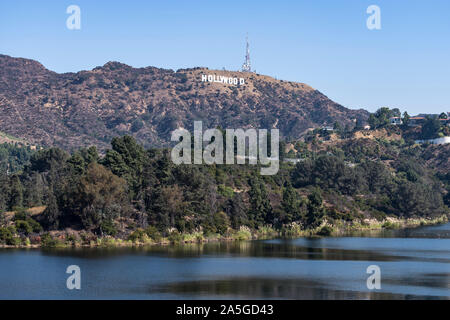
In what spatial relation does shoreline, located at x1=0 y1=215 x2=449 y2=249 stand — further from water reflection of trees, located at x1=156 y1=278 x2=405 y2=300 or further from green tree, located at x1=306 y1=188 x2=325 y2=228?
water reflection of trees, located at x1=156 y1=278 x2=405 y2=300

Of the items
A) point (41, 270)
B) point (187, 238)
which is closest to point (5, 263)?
point (41, 270)

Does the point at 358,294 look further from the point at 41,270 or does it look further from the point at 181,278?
the point at 41,270

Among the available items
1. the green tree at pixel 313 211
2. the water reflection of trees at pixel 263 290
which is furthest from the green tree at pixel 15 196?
the water reflection of trees at pixel 263 290

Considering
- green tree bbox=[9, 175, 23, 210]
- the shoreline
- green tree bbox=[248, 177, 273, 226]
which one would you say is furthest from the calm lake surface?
green tree bbox=[9, 175, 23, 210]

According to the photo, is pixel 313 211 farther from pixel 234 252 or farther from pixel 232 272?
pixel 232 272

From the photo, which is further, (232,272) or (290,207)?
(290,207)

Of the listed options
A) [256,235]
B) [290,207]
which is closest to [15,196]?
[256,235]
